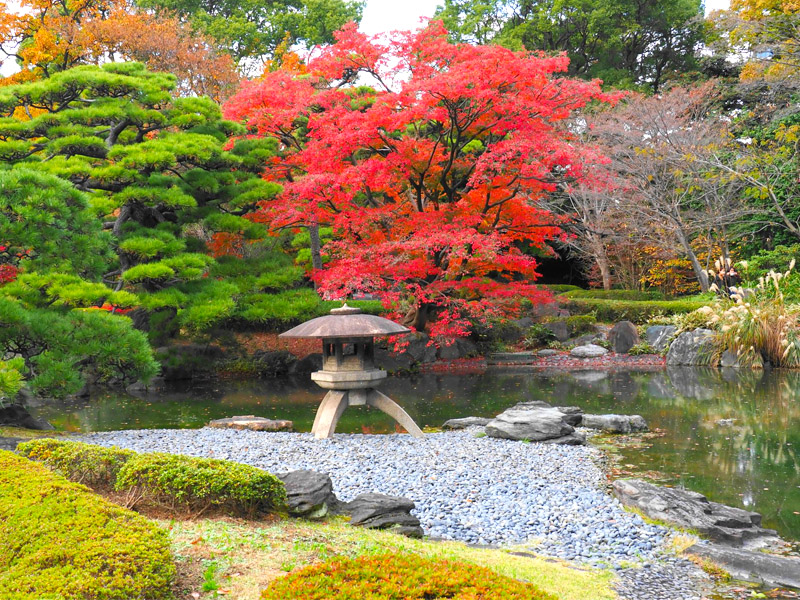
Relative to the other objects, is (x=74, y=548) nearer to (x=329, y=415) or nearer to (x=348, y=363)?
(x=329, y=415)

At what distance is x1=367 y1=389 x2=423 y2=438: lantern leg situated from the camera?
764 centimetres

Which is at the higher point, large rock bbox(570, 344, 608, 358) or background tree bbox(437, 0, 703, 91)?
background tree bbox(437, 0, 703, 91)

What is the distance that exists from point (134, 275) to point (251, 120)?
4393 millimetres

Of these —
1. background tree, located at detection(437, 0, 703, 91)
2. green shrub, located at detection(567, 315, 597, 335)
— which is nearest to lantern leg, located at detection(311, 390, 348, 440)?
green shrub, located at detection(567, 315, 597, 335)

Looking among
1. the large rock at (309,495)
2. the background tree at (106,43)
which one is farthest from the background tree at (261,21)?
the large rock at (309,495)

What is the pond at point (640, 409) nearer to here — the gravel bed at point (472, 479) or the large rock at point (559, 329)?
the gravel bed at point (472, 479)

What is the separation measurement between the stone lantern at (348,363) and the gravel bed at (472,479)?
313 mm

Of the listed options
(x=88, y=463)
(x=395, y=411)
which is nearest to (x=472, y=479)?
(x=395, y=411)

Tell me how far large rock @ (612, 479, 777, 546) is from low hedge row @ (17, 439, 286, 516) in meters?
2.77

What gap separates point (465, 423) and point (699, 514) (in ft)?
13.2

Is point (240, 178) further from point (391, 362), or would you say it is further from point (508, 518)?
point (508, 518)

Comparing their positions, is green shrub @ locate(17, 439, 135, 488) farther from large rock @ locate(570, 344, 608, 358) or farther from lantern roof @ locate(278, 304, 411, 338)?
large rock @ locate(570, 344, 608, 358)

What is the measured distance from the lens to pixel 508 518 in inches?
190

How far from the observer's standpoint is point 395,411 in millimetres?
7734
